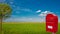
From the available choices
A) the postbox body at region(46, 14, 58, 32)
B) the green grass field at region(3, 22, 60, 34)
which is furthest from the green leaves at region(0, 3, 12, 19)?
the postbox body at region(46, 14, 58, 32)

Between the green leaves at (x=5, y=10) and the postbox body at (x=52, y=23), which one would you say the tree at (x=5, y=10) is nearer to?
the green leaves at (x=5, y=10)

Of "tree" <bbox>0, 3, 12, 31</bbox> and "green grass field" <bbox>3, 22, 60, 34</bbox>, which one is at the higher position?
"tree" <bbox>0, 3, 12, 31</bbox>

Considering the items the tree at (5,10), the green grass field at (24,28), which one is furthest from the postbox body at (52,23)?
the tree at (5,10)

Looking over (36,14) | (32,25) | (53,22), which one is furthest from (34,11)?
(53,22)

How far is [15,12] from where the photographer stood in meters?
2.82

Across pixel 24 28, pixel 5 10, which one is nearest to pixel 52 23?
pixel 24 28

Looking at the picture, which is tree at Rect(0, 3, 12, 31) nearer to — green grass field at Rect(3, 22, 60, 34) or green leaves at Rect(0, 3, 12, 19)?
green leaves at Rect(0, 3, 12, 19)

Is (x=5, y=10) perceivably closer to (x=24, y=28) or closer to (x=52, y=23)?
(x=24, y=28)

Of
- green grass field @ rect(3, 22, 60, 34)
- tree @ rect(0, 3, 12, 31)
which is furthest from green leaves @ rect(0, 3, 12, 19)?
green grass field @ rect(3, 22, 60, 34)

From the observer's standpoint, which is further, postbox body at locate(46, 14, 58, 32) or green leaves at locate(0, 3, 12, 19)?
green leaves at locate(0, 3, 12, 19)

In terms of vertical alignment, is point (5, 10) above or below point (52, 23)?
above

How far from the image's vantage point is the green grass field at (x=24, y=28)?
2.80m

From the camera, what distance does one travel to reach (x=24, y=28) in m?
2.83

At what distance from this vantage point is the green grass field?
110 inches
